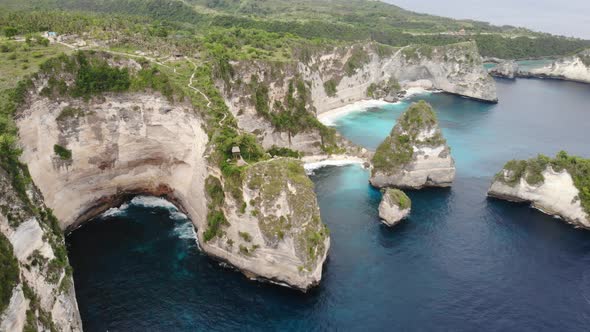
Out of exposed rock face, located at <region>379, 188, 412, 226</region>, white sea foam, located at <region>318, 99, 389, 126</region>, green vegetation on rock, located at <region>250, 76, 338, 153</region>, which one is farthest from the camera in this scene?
white sea foam, located at <region>318, 99, 389, 126</region>

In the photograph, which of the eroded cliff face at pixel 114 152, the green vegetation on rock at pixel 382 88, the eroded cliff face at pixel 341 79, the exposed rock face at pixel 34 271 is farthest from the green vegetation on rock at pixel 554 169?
the green vegetation on rock at pixel 382 88

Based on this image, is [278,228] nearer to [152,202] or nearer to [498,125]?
[152,202]

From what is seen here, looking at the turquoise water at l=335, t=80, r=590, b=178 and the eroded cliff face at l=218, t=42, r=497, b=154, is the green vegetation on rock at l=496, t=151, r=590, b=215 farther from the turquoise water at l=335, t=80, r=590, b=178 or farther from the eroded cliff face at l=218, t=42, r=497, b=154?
the eroded cliff face at l=218, t=42, r=497, b=154

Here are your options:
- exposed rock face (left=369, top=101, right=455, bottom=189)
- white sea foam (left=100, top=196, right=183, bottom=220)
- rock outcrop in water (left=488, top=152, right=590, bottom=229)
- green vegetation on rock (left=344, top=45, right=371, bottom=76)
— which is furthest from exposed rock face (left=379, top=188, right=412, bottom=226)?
green vegetation on rock (left=344, top=45, right=371, bottom=76)

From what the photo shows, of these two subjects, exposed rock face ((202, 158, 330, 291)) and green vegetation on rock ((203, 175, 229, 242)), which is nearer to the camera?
exposed rock face ((202, 158, 330, 291))

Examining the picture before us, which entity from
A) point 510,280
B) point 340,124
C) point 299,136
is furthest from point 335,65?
point 510,280

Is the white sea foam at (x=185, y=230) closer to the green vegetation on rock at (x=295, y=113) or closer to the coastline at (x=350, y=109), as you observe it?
the green vegetation on rock at (x=295, y=113)
